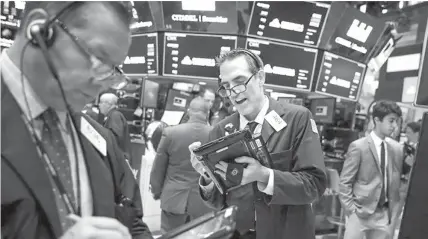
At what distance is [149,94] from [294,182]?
4105mm

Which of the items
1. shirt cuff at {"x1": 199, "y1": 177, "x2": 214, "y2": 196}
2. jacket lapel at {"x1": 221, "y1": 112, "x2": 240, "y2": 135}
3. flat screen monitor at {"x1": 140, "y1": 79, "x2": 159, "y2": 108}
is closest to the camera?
shirt cuff at {"x1": 199, "y1": 177, "x2": 214, "y2": 196}

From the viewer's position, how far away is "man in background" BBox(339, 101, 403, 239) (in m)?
3.58

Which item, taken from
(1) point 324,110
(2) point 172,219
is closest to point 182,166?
(2) point 172,219

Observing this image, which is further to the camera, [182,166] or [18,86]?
[182,166]

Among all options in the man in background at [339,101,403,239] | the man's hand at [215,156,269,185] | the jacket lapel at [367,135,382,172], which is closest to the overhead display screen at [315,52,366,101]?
the man in background at [339,101,403,239]

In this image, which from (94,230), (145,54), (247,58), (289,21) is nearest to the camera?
(94,230)

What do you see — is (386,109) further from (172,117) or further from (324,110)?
(172,117)

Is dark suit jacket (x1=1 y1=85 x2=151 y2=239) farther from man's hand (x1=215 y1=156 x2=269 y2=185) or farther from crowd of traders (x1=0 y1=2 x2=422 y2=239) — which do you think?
man's hand (x1=215 y1=156 x2=269 y2=185)

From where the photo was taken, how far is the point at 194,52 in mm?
5059

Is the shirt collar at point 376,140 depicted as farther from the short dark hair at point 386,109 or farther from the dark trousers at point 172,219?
the dark trousers at point 172,219

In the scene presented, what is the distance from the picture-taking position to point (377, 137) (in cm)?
374

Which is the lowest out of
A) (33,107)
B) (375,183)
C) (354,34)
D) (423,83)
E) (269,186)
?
(375,183)

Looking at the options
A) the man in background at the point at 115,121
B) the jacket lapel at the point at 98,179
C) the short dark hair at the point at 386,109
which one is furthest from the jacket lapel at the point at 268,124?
the man in background at the point at 115,121

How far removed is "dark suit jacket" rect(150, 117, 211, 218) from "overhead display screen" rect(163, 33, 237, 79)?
1.37 metres
